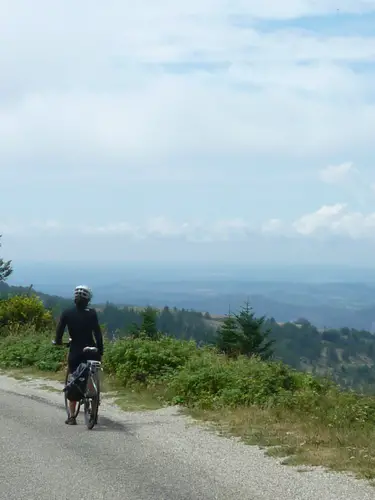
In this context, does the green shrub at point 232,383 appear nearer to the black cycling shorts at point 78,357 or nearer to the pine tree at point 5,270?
the black cycling shorts at point 78,357

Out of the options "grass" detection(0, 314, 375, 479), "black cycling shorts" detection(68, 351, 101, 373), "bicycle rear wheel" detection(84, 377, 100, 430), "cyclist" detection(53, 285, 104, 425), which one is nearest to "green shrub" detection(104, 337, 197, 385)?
"grass" detection(0, 314, 375, 479)

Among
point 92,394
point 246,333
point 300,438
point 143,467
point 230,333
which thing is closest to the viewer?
point 143,467

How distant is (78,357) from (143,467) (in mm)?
3357

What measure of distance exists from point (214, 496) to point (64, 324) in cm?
500

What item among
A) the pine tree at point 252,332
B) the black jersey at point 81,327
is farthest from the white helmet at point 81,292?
the pine tree at point 252,332

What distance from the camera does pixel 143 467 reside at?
29.3 feet

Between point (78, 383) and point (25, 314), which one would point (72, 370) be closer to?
point (78, 383)

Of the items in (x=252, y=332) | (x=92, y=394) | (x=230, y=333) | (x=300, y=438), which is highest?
(x=252, y=332)

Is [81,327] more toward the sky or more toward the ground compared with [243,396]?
more toward the sky

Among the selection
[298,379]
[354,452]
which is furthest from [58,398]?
[354,452]

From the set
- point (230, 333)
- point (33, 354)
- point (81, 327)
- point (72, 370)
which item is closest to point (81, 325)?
point (81, 327)

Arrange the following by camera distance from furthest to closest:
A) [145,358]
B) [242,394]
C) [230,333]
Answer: [230,333], [145,358], [242,394]

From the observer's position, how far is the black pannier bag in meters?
11.8

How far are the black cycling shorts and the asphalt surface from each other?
36.6 inches
